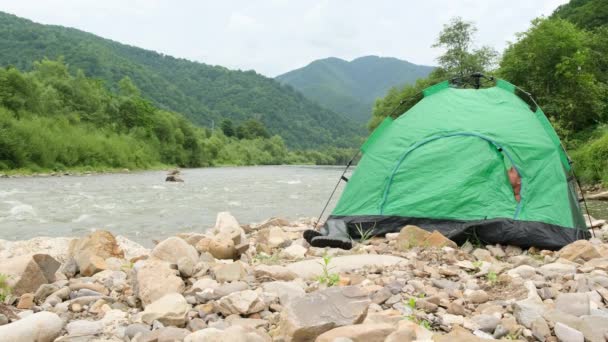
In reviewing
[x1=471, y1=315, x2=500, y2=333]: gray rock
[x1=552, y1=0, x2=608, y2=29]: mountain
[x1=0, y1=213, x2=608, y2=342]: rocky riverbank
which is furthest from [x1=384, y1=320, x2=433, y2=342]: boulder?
[x1=552, y1=0, x2=608, y2=29]: mountain

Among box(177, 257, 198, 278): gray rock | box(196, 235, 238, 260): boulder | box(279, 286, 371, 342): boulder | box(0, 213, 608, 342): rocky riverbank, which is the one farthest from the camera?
box(196, 235, 238, 260): boulder

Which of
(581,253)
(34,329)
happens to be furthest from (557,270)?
(34,329)

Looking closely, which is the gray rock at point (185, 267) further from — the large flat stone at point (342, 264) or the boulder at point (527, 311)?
the boulder at point (527, 311)

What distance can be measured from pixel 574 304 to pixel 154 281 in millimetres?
3000

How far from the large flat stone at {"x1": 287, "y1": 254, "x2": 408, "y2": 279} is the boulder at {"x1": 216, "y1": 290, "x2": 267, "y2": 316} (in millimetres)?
1034

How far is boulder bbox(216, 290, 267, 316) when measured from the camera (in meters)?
3.28

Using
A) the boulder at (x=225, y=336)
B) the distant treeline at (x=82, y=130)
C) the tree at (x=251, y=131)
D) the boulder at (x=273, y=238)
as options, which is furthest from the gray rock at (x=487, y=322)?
the tree at (x=251, y=131)

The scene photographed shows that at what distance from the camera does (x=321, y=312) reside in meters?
2.78

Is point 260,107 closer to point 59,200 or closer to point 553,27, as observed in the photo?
point 553,27

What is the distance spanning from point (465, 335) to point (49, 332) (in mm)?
2464

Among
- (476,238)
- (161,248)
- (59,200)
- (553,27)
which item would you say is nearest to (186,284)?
(161,248)

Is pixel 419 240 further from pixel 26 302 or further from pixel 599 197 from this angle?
pixel 599 197

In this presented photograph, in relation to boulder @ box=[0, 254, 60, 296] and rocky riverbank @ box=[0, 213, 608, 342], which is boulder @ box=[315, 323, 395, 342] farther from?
boulder @ box=[0, 254, 60, 296]

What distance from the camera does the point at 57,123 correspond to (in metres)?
42.8
